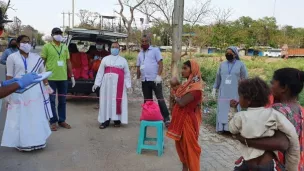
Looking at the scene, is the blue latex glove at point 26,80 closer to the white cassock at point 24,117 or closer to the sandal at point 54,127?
the white cassock at point 24,117

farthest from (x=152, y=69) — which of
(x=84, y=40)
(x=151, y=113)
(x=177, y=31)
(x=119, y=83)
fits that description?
(x=84, y=40)

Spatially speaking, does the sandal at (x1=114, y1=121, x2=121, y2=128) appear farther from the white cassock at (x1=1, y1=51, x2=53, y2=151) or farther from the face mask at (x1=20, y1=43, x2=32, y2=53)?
the face mask at (x1=20, y1=43, x2=32, y2=53)

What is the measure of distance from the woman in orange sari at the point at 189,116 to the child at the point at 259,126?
1.32 metres

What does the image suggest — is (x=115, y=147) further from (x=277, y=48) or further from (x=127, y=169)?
(x=277, y=48)

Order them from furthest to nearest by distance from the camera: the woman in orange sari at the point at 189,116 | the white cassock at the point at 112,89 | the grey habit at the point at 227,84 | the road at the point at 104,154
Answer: the white cassock at the point at 112,89
the grey habit at the point at 227,84
the road at the point at 104,154
the woman in orange sari at the point at 189,116

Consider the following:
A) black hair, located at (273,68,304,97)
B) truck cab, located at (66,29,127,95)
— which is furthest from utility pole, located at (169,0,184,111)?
black hair, located at (273,68,304,97)

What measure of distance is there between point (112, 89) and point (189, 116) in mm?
3093

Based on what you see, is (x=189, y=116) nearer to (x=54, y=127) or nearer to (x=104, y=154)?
(x=104, y=154)

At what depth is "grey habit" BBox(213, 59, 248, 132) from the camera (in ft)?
20.7

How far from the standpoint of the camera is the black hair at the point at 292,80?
2621mm

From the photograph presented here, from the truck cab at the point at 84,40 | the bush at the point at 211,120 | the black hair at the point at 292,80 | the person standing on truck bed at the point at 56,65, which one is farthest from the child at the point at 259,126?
the truck cab at the point at 84,40

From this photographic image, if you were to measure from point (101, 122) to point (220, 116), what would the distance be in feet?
7.80

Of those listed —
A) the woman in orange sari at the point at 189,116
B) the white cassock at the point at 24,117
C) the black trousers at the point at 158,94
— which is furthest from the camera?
the black trousers at the point at 158,94

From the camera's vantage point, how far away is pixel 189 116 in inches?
158
